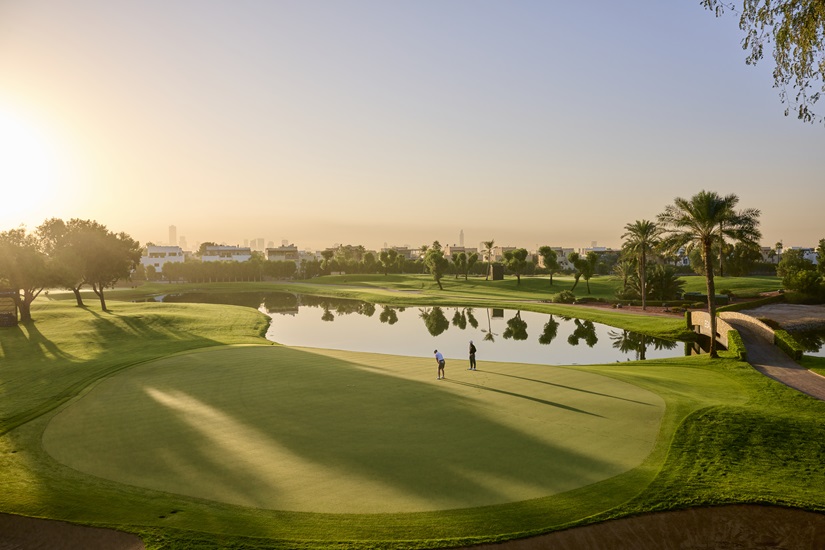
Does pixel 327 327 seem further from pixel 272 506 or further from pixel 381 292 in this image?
Result: pixel 272 506

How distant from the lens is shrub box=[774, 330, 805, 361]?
34281 mm

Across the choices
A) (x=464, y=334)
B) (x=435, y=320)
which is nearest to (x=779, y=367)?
(x=464, y=334)

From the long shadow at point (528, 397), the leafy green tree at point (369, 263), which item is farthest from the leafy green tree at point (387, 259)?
the long shadow at point (528, 397)

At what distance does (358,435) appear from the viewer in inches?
740

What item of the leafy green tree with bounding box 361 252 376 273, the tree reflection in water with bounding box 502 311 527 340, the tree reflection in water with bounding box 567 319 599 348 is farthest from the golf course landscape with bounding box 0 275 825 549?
the leafy green tree with bounding box 361 252 376 273

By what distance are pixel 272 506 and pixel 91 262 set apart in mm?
66576

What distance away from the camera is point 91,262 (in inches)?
2616

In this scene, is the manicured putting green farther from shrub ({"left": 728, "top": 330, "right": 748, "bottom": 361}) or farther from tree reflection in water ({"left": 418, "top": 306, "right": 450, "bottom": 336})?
tree reflection in water ({"left": 418, "top": 306, "right": 450, "bottom": 336})

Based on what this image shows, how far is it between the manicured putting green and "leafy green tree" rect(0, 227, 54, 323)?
34.9 m

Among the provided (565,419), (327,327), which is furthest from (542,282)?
(565,419)

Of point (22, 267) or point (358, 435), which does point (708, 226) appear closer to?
point (358, 435)

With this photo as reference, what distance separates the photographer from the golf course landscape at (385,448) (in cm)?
1312

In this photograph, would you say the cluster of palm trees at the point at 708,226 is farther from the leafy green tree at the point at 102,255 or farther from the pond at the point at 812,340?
the leafy green tree at the point at 102,255

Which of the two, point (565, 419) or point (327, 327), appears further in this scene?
point (327, 327)
